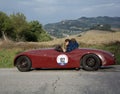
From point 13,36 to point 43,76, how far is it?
4432cm

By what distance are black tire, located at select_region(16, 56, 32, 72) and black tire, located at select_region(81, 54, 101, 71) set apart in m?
2.00

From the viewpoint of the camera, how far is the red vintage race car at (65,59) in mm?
13344

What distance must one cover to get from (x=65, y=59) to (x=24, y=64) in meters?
1.56

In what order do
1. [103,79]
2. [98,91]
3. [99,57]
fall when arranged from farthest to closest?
1. [99,57]
2. [103,79]
3. [98,91]

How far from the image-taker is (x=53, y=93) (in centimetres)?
908

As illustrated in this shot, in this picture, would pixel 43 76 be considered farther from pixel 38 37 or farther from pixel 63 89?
pixel 38 37

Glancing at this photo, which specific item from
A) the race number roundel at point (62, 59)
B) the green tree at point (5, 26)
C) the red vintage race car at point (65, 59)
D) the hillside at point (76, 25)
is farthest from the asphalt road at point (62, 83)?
the hillside at point (76, 25)

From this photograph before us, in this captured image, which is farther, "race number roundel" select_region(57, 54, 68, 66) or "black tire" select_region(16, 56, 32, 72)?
"black tire" select_region(16, 56, 32, 72)

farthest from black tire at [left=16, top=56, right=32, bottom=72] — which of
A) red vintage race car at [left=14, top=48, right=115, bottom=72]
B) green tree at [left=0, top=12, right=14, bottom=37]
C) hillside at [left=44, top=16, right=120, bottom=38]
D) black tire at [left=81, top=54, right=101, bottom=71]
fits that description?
hillside at [left=44, top=16, right=120, bottom=38]

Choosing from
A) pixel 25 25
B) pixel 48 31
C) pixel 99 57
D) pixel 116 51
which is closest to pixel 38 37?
pixel 25 25

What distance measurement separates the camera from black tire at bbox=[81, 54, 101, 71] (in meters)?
13.3

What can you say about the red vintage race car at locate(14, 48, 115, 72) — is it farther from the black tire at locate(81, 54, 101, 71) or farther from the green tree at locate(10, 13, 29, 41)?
the green tree at locate(10, 13, 29, 41)

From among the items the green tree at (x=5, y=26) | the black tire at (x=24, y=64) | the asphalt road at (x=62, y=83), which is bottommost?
the asphalt road at (x=62, y=83)

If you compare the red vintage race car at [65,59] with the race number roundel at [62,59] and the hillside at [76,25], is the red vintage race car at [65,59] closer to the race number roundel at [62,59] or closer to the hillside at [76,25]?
the race number roundel at [62,59]
